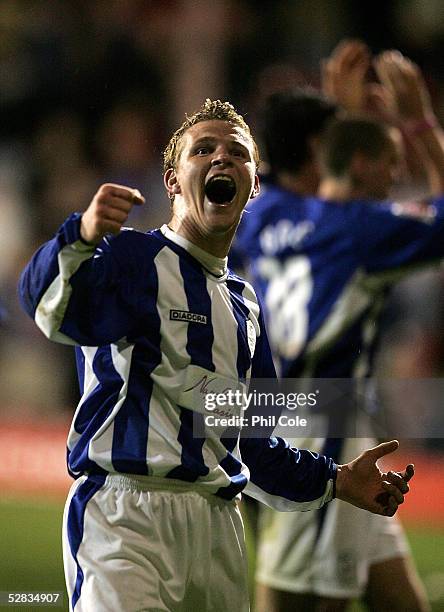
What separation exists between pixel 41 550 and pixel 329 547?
6.88ft

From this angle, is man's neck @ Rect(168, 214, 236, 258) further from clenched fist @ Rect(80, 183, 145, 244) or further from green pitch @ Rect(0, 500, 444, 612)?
green pitch @ Rect(0, 500, 444, 612)

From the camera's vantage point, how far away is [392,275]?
11.9 ft

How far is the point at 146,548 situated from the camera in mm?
2150

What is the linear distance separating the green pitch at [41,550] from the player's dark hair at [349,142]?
172cm

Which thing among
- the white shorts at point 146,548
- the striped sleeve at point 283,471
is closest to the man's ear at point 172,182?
the striped sleeve at point 283,471

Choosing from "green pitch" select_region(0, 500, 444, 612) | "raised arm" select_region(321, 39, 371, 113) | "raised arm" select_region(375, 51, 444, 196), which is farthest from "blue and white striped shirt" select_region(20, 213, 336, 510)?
"raised arm" select_region(321, 39, 371, 113)

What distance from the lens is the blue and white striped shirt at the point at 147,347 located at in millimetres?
2041

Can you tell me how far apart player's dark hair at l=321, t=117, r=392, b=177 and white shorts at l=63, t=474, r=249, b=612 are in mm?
1785

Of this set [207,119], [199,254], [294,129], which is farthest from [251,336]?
[294,129]

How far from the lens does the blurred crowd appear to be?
7.32 m

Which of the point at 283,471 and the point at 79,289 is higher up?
the point at 79,289

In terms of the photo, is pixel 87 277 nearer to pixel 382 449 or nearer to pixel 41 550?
pixel 382 449

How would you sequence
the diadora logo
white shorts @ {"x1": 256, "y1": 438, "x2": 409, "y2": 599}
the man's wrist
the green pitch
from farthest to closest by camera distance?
the green pitch, the man's wrist, white shorts @ {"x1": 256, "y1": 438, "x2": 409, "y2": 599}, the diadora logo

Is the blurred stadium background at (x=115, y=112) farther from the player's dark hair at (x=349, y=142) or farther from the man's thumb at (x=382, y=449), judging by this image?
the man's thumb at (x=382, y=449)
